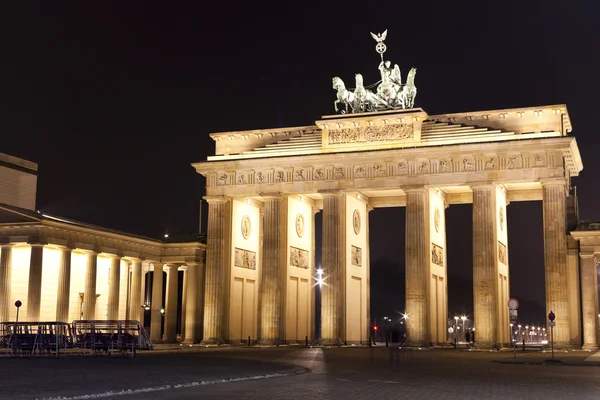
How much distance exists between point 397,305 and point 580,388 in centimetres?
11892

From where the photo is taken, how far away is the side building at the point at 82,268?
57.8m

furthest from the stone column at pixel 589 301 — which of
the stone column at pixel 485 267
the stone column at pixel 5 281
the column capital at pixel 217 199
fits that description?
the stone column at pixel 5 281

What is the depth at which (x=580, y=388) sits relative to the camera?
74.2ft

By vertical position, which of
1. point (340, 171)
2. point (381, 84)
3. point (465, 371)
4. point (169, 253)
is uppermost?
point (381, 84)

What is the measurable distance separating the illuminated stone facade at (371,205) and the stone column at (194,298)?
3267mm

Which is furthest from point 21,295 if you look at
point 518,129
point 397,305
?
point 397,305

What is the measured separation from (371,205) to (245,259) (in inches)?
470

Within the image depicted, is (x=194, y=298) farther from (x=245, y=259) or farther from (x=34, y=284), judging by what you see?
(x=34, y=284)

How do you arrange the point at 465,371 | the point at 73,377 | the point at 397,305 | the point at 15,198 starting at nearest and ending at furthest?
the point at 73,377 < the point at 465,371 < the point at 15,198 < the point at 397,305

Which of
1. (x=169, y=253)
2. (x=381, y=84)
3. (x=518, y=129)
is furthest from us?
(x=169, y=253)

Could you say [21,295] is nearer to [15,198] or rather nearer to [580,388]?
[15,198]

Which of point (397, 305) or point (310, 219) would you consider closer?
point (310, 219)

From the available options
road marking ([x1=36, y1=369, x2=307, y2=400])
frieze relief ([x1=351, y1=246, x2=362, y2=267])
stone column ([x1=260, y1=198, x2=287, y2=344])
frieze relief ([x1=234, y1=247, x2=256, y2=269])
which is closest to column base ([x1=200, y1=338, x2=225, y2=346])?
stone column ([x1=260, y1=198, x2=287, y2=344])

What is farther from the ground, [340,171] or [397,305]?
[340,171]
